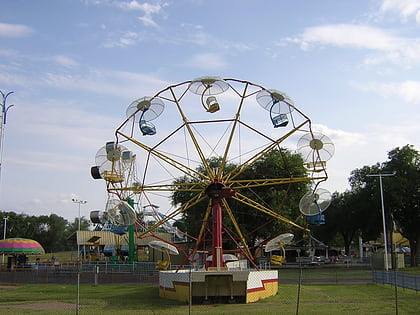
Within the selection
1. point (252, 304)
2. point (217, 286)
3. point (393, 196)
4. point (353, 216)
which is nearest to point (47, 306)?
point (217, 286)

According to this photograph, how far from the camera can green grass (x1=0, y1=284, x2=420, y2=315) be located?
18.4m

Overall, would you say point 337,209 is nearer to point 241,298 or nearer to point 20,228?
point 241,298

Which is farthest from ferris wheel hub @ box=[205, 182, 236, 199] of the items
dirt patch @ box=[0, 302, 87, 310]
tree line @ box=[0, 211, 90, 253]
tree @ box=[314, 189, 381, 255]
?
tree line @ box=[0, 211, 90, 253]

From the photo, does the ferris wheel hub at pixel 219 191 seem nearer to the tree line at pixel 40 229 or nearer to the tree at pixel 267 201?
the tree at pixel 267 201

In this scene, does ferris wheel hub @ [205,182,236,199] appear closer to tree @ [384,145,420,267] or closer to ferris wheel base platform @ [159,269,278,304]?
ferris wheel base platform @ [159,269,278,304]

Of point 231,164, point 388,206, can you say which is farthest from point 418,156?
A: point 231,164

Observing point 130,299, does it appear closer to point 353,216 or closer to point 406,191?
point 406,191

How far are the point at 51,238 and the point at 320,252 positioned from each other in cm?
7083

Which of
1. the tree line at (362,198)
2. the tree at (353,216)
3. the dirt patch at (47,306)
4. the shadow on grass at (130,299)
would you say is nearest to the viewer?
the dirt patch at (47,306)

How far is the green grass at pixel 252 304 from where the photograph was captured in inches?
725

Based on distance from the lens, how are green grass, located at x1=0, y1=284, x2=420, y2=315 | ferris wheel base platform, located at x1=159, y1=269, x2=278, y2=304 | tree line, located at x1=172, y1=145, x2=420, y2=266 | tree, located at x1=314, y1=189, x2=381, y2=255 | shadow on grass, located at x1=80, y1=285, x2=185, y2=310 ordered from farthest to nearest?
tree, located at x1=314, y1=189, x2=381, y2=255 → tree line, located at x1=172, y1=145, x2=420, y2=266 → ferris wheel base platform, located at x1=159, y1=269, x2=278, y2=304 → shadow on grass, located at x1=80, y1=285, x2=185, y2=310 → green grass, located at x1=0, y1=284, x2=420, y2=315

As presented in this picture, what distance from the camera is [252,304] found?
21438 millimetres

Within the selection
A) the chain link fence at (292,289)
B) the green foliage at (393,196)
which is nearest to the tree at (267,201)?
the green foliage at (393,196)

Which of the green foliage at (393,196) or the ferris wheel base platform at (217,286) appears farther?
the green foliage at (393,196)
